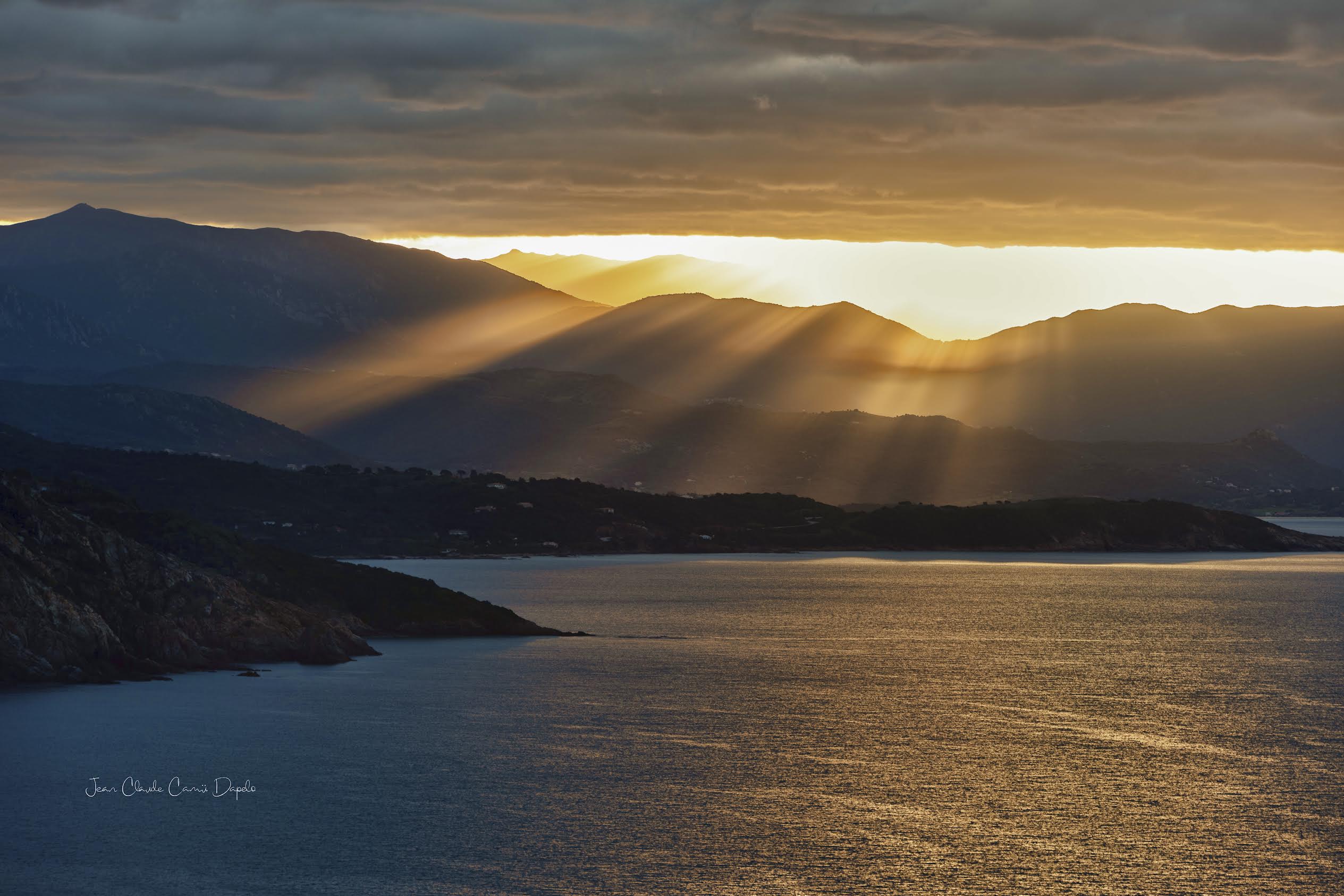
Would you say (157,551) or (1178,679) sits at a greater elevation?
(157,551)

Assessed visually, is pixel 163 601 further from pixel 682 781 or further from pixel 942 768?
pixel 942 768

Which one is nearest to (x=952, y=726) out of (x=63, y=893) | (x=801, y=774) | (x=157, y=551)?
(x=801, y=774)

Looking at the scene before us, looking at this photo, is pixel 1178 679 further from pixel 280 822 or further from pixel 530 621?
pixel 280 822
